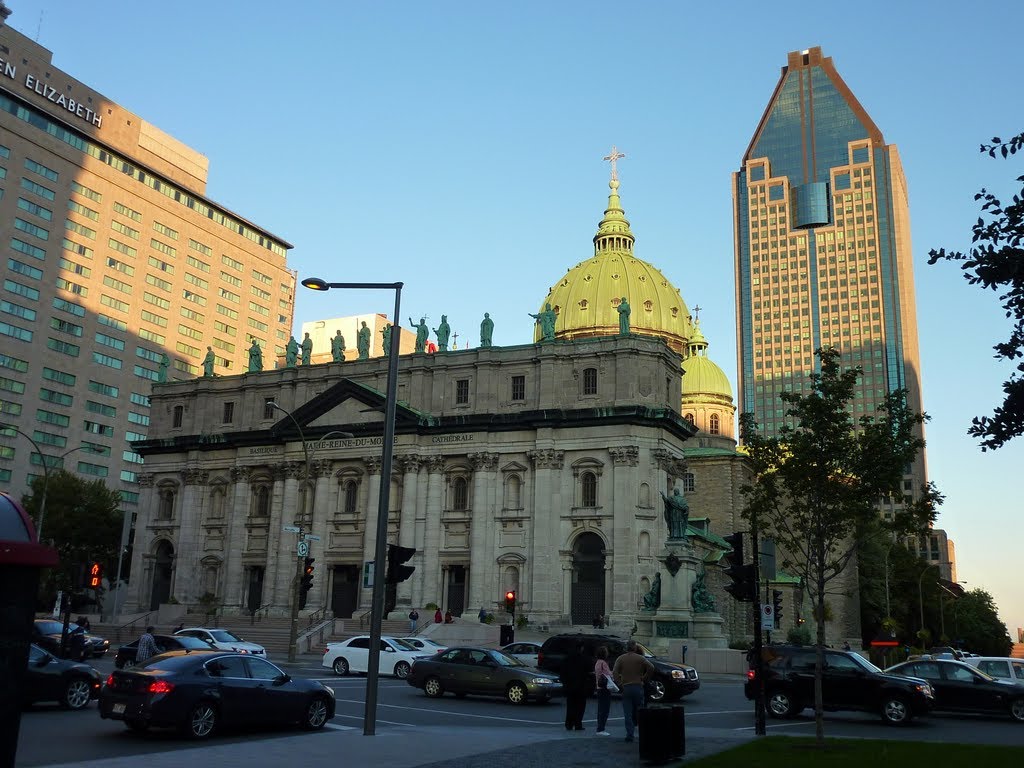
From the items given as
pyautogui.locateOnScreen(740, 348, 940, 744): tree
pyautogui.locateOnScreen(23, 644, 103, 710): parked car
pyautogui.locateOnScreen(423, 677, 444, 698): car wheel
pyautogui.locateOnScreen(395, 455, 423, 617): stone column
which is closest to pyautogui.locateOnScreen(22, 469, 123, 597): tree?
pyautogui.locateOnScreen(395, 455, 423, 617): stone column

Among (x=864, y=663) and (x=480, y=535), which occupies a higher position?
(x=480, y=535)

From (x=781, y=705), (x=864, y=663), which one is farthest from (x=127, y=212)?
(x=864, y=663)

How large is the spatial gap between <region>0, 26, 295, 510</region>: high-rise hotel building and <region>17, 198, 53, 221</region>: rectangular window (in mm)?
131

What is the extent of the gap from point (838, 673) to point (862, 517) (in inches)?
196

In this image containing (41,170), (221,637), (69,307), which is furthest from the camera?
(69,307)

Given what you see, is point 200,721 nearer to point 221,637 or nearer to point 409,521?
point 221,637

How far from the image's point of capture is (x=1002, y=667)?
28484 mm

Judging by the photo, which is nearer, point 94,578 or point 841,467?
point 841,467

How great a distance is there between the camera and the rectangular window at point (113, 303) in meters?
111

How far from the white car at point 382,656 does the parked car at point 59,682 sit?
15171 mm

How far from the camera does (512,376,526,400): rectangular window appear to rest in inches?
2534

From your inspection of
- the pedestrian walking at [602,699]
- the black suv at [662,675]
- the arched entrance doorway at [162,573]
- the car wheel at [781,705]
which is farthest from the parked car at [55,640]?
the arched entrance doorway at [162,573]

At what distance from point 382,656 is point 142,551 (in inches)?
1723

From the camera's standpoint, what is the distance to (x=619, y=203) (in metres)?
107
